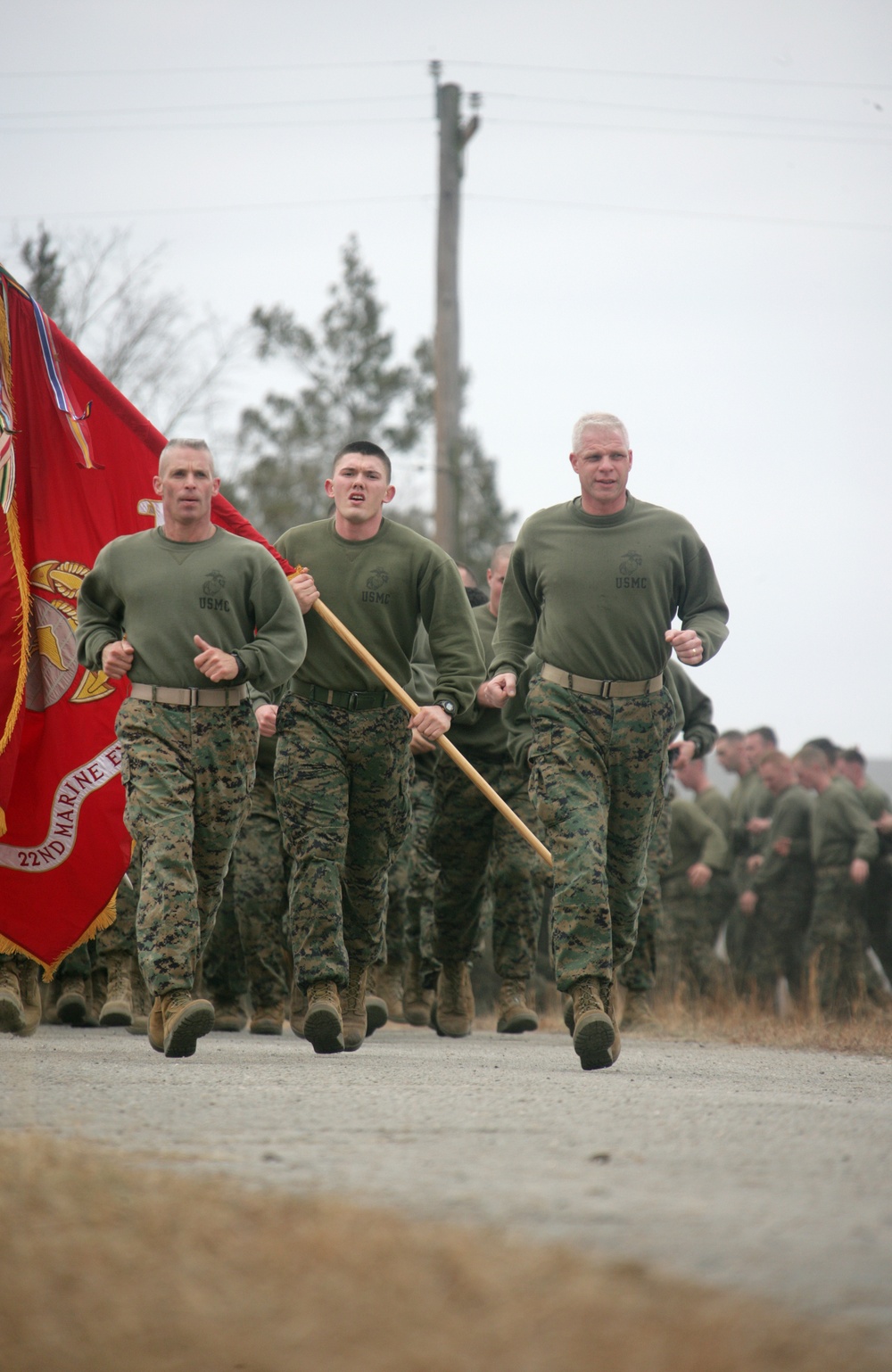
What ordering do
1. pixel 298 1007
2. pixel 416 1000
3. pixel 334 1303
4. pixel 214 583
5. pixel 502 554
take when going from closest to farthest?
pixel 334 1303, pixel 214 583, pixel 298 1007, pixel 502 554, pixel 416 1000

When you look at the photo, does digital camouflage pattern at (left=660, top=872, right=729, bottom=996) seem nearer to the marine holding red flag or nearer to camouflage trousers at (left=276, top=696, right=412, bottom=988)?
camouflage trousers at (left=276, top=696, right=412, bottom=988)

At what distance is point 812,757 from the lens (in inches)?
521

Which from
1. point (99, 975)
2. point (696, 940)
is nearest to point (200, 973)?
point (99, 975)

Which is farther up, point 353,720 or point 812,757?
point 812,757

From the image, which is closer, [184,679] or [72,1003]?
[184,679]

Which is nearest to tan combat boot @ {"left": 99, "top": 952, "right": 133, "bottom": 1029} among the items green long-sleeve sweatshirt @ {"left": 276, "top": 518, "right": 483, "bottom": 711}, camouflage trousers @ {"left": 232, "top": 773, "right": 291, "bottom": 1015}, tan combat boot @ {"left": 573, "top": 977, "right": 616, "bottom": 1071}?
camouflage trousers @ {"left": 232, "top": 773, "right": 291, "bottom": 1015}

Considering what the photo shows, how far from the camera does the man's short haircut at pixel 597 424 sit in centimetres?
657

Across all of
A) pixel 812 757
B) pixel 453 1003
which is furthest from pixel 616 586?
pixel 812 757

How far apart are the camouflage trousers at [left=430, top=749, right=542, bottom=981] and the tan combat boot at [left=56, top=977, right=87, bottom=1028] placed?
6.37ft

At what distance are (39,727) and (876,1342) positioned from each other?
19.0 ft

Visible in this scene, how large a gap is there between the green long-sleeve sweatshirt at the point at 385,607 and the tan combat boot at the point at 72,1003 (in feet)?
8.98

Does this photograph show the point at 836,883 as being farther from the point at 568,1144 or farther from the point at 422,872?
the point at 568,1144

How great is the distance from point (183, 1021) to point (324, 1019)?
1.02m

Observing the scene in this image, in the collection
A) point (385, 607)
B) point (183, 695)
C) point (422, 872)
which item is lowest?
point (422, 872)
